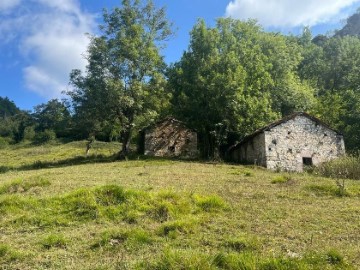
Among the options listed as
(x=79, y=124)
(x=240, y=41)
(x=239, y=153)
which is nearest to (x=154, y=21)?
(x=240, y=41)

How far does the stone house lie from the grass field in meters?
12.6

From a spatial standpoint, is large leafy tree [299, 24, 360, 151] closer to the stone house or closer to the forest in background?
the forest in background

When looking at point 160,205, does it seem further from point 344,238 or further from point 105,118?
point 105,118

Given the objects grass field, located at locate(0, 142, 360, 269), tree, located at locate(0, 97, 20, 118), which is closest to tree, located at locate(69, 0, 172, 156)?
grass field, located at locate(0, 142, 360, 269)

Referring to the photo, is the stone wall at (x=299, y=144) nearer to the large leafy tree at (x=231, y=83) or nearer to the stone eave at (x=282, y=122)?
the stone eave at (x=282, y=122)

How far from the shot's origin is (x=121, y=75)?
3067 centimetres

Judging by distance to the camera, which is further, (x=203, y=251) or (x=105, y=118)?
(x=105, y=118)

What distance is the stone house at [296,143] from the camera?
25938mm

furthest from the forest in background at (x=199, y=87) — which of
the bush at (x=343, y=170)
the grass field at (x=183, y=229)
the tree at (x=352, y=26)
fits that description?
the tree at (x=352, y=26)

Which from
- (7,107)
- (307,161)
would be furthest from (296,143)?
(7,107)

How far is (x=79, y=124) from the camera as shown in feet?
98.5

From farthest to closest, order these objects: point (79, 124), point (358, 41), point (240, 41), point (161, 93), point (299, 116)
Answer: point (358, 41), point (240, 41), point (161, 93), point (79, 124), point (299, 116)

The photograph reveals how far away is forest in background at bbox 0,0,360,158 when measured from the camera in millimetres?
29672

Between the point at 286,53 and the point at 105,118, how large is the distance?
780 inches
